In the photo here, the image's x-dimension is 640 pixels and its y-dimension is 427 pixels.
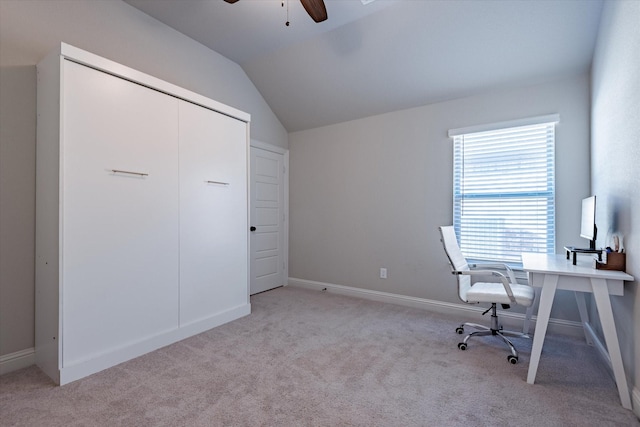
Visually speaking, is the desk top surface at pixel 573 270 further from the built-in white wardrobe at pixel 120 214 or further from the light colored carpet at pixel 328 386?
the built-in white wardrobe at pixel 120 214

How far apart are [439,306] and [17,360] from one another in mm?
3787

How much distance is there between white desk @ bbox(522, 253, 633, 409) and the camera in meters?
1.76

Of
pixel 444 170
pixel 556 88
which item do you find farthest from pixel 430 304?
pixel 556 88

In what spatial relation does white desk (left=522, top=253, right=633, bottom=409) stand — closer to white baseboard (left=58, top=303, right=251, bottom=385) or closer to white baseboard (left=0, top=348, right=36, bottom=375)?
white baseboard (left=58, top=303, right=251, bottom=385)

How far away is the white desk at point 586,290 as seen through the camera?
1.76 metres

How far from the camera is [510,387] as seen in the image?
1926 mm

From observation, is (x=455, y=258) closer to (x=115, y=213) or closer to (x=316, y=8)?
(x=316, y=8)

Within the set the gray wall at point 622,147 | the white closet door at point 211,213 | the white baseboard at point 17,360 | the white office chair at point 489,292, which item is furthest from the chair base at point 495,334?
the white baseboard at point 17,360

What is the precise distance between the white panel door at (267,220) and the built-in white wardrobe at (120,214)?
125 cm

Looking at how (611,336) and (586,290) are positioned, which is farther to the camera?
(586,290)

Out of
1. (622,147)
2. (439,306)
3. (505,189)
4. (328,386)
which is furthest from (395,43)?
(328,386)

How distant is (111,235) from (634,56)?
3.54 m

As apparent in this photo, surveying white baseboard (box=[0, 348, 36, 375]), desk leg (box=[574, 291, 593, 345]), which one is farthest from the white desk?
white baseboard (box=[0, 348, 36, 375])

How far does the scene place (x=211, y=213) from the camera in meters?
2.90
